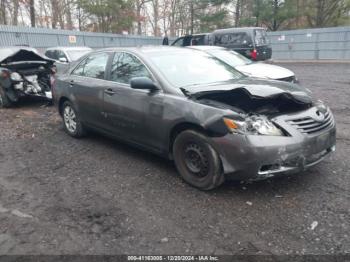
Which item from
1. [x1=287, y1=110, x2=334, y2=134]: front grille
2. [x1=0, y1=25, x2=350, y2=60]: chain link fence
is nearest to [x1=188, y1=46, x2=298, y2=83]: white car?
[x1=287, y1=110, x2=334, y2=134]: front grille

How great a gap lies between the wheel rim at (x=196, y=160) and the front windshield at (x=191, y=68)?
2.82 feet

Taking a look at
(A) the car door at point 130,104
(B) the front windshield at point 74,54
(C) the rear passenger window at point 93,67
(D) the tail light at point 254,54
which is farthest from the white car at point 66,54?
(A) the car door at point 130,104

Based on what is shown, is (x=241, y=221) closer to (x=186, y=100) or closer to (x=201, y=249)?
(x=201, y=249)

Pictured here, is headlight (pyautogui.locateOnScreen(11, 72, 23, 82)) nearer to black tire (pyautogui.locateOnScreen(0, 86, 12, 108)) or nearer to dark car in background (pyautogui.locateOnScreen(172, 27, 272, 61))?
black tire (pyautogui.locateOnScreen(0, 86, 12, 108))

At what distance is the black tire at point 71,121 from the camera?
233 inches

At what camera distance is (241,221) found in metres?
3.21

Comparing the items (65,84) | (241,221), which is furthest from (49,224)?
(65,84)

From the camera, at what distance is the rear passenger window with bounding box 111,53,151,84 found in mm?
4570

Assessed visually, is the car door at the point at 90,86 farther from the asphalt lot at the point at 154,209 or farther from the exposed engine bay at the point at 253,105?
the exposed engine bay at the point at 253,105

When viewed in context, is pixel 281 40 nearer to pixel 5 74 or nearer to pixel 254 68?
pixel 254 68

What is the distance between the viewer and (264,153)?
3.34 meters

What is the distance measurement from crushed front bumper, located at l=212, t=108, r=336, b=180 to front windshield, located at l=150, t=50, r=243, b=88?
1192mm

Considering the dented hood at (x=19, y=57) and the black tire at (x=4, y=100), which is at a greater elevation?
the dented hood at (x=19, y=57)

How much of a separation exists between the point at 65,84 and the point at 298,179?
434 centimetres
